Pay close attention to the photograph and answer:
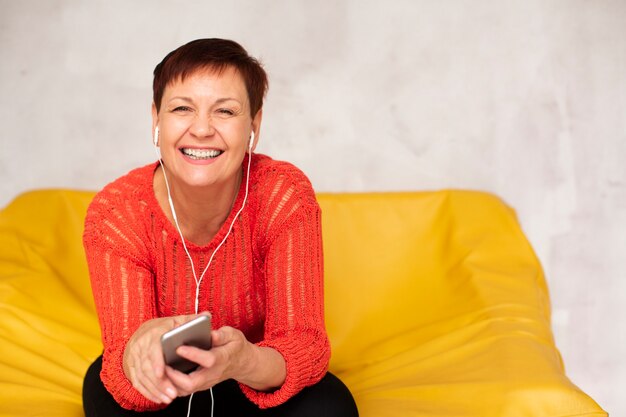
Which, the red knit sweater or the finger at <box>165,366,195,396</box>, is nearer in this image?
the finger at <box>165,366,195,396</box>

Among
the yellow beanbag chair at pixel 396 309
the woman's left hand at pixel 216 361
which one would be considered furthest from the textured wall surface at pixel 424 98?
the woman's left hand at pixel 216 361

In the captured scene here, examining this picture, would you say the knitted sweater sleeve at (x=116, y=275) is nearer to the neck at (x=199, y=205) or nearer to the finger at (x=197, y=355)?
the neck at (x=199, y=205)

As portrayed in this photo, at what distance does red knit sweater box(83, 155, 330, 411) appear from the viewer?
176 cm

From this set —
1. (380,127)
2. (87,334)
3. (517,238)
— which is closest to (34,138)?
(87,334)

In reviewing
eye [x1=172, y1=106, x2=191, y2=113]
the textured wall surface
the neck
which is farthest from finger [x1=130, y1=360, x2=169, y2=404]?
the textured wall surface

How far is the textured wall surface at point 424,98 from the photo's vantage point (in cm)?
293

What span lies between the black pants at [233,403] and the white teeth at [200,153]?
0.47m

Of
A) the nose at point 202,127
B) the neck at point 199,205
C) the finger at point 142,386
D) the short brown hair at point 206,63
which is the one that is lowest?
the finger at point 142,386

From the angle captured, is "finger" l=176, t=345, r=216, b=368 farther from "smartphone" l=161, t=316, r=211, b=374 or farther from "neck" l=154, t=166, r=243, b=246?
"neck" l=154, t=166, r=243, b=246

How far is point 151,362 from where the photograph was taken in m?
1.47

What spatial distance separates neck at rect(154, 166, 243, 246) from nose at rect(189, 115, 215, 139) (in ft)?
0.40

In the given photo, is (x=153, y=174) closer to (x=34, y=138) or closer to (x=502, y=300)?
(x=502, y=300)

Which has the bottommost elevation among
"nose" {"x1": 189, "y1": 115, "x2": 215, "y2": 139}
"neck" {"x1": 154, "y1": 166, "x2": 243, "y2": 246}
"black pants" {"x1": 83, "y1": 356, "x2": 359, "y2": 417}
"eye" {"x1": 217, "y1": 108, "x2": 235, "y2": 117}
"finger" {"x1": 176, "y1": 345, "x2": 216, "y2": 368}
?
"black pants" {"x1": 83, "y1": 356, "x2": 359, "y2": 417}

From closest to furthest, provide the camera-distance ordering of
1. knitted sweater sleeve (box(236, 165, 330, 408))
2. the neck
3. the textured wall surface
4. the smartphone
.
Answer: the smartphone, knitted sweater sleeve (box(236, 165, 330, 408)), the neck, the textured wall surface
